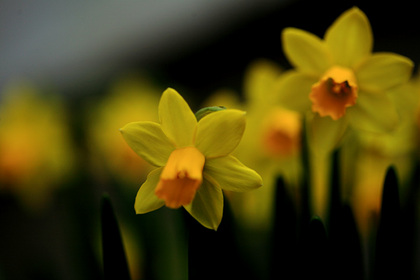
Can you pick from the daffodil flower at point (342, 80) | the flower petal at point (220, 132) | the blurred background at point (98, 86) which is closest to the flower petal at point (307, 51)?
the daffodil flower at point (342, 80)

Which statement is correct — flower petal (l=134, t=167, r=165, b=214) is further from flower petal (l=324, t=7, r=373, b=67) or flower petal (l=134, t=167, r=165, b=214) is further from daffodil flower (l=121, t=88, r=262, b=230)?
flower petal (l=324, t=7, r=373, b=67)

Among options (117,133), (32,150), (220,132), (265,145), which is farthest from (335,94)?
(32,150)

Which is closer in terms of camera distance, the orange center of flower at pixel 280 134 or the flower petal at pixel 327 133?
the flower petal at pixel 327 133

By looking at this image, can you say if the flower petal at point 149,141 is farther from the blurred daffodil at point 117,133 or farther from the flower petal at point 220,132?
the blurred daffodil at point 117,133

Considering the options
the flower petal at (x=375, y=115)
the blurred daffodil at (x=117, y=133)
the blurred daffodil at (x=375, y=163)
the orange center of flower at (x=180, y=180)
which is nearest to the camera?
the orange center of flower at (x=180, y=180)

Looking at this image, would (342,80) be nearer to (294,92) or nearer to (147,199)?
(294,92)

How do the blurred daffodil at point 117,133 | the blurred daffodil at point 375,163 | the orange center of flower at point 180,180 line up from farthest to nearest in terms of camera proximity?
1. the blurred daffodil at point 117,133
2. the blurred daffodil at point 375,163
3. the orange center of flower at point 180,180

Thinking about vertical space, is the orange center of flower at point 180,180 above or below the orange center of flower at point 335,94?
below
